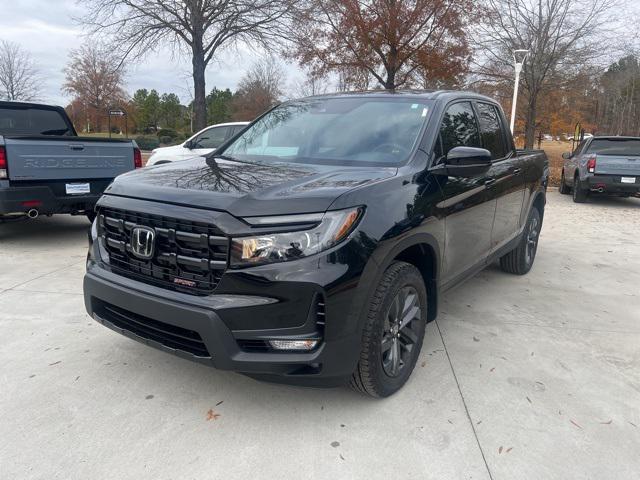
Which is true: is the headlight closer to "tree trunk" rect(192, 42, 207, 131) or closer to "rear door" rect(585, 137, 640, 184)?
"rear door" rect(585, 137, 640, 184)

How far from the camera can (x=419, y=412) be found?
2840 millimetres

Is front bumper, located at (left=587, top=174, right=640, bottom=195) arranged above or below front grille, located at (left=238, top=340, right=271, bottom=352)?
above

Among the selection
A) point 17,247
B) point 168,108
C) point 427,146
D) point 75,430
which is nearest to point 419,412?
point 427,146

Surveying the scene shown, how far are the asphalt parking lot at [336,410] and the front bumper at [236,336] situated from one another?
40 cm

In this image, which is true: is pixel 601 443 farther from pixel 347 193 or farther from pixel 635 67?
pixel 635 67

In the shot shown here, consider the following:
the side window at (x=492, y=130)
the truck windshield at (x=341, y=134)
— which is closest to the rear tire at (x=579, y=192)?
the side window at (x=492, y=130)

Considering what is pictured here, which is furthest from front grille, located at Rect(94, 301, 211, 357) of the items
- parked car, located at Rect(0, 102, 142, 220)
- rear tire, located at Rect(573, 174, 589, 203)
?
rear tire, located at Rect(573, 174, 589, 203)

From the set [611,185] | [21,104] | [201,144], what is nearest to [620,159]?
[611,185]

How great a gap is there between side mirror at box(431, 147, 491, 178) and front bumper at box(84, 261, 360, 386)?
1.33 metres

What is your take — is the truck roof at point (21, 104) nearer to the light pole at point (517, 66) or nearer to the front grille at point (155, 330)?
the front grille at point (155, 330)

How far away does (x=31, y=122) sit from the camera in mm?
7426

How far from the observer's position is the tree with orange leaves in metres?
15.5

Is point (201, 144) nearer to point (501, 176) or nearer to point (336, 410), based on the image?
point (501, 176)

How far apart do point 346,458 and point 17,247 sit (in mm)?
5812
